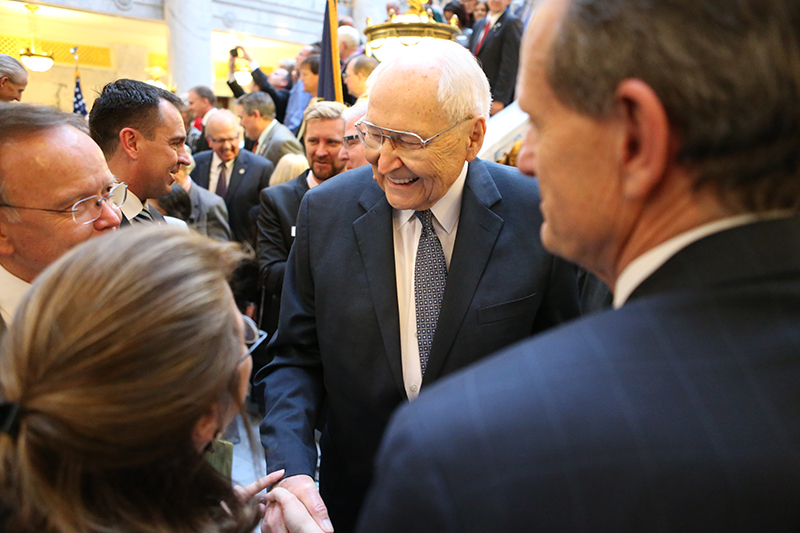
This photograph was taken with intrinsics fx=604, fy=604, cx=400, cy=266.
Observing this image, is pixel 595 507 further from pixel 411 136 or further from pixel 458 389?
pixel 411 136

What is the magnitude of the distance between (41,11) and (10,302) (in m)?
15.6

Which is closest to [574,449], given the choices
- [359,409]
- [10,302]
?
[359,409]

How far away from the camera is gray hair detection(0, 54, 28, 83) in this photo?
383 centimetres

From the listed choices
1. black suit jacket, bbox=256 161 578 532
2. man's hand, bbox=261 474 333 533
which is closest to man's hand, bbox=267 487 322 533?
man's hand, bbox=261 474 333 533

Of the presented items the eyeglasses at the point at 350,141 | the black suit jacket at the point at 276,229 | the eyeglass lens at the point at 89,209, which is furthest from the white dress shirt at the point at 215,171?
the eyeglass lens at the point at 89,209

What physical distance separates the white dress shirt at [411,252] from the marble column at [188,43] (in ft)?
41.9

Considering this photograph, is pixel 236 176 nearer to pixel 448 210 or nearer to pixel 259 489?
pixel 448 210

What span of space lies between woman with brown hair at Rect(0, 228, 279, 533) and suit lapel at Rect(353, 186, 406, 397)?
713 mm

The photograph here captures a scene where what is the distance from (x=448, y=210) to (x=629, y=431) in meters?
1.25

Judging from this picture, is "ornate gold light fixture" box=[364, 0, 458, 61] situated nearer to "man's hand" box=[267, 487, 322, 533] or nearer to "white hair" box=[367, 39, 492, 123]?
"white hair" box=[367, 39, 492, 123]

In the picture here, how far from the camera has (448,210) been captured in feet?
5.77

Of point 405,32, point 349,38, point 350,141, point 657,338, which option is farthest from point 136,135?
point 349,38

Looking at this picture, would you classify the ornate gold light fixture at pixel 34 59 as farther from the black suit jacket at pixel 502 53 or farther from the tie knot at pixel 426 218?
the tie knot at pixel 426 218

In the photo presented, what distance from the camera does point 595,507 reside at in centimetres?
55
